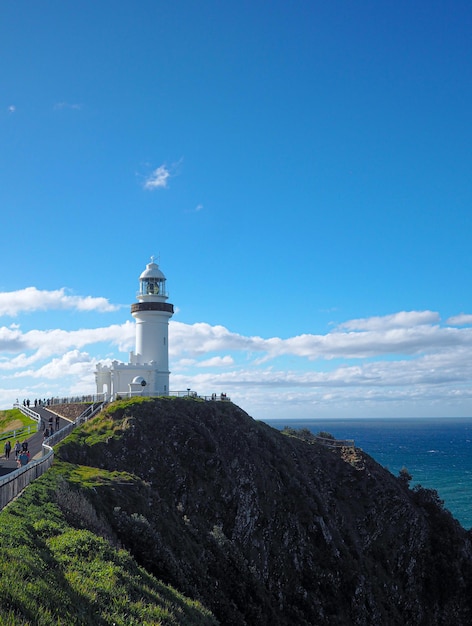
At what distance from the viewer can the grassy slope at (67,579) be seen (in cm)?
935

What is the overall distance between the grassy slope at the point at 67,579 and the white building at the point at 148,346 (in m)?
32.7

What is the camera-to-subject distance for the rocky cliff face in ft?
81.9

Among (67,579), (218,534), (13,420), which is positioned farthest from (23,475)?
(13,420)

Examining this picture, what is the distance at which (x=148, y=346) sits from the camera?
5406 cm

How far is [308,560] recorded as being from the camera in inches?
1401

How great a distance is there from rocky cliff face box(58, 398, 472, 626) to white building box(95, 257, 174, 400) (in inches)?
330

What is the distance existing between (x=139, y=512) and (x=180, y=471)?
12.5 meters

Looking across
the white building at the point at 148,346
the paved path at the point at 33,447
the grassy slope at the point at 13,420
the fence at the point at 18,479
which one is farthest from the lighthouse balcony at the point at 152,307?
the fence at the point at 18,479

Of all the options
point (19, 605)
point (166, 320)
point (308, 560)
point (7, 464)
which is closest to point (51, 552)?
point (19, 605)

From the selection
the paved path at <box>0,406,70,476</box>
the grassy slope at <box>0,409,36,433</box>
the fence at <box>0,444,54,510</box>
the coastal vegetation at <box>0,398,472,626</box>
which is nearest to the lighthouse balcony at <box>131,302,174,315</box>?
the coastal vegetation at <box>0,398,472,626</box>

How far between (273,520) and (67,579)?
2720 centimetres

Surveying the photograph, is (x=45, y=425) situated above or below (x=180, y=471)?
above

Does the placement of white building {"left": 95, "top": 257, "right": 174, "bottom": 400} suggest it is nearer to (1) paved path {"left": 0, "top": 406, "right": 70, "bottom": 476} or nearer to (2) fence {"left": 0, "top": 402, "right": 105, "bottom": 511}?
(1) paved path {"left": 0, "top": 406, "right": 70, "bottom": 476}

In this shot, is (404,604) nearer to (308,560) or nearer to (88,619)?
(308,560)
